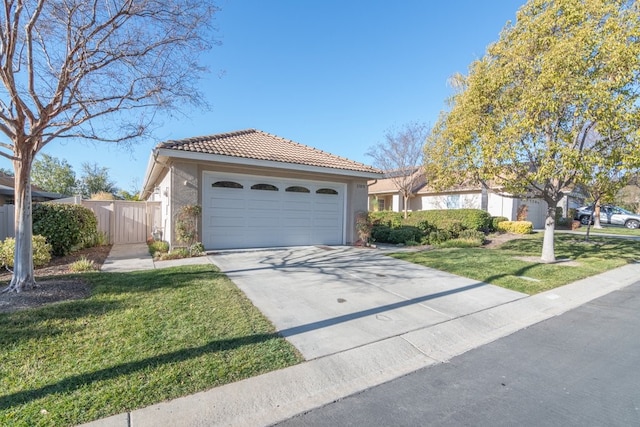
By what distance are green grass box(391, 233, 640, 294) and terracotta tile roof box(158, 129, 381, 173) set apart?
4372 mm

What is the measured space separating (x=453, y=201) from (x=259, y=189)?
17.8m

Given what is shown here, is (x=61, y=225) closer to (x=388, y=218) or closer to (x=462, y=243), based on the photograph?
(x=462, y=243)

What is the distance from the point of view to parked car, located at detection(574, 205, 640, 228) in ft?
83.5

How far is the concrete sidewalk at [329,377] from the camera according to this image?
7.98 ft

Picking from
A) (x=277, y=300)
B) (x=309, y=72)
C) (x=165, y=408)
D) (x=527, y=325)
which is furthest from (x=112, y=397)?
(x=309, y=72)

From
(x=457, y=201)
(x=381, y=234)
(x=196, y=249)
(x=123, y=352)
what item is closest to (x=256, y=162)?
(x=196, y=249)

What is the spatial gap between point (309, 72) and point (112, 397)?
512 inches

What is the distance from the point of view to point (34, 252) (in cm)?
691

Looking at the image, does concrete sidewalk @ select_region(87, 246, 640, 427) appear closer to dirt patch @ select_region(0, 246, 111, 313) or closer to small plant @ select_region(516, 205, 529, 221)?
dirt patch @ select_region(0, 246, 111, 313)

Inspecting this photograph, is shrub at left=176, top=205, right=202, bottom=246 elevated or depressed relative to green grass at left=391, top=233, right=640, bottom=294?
elevated

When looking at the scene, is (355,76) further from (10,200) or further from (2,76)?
(10,200)

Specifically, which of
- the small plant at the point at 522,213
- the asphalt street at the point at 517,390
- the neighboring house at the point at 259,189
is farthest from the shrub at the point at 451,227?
the asphalt street at the point at 517,390

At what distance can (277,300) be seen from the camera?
5176 millimetres

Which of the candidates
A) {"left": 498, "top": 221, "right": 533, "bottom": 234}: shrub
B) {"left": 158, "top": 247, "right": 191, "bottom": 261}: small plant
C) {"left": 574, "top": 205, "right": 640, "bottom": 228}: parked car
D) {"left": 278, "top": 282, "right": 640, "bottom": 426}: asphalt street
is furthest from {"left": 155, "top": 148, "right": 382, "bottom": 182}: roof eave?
{"left": 574, "top": 205, "right": 640, "bottom": 228}: parked car
